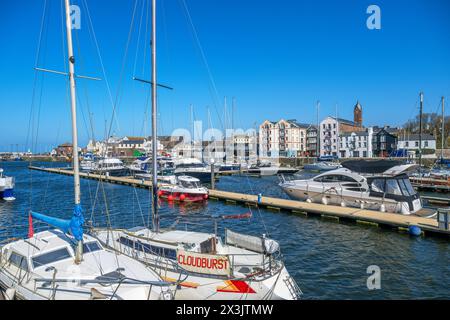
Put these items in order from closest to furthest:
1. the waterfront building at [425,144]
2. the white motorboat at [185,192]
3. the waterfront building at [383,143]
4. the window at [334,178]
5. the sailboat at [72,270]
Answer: the sailboat at [72,270] → the window at [334,178] → the white motorboat at [185,192] → the waterfront building at [425,144] → the waterfront building at [383,143]

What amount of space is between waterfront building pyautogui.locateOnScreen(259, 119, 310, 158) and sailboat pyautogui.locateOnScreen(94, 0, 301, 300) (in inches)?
4213

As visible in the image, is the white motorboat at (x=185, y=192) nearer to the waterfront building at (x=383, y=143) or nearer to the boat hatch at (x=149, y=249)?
the boat hatch at (x=149, y=249)

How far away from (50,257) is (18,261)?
4.33 feet

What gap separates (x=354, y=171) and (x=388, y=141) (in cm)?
9001

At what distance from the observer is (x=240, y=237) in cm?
1459

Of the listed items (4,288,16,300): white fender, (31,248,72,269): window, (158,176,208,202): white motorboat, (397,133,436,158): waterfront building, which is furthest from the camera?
(397,133,436,158): waterfront building

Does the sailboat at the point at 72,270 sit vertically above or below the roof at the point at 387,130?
below

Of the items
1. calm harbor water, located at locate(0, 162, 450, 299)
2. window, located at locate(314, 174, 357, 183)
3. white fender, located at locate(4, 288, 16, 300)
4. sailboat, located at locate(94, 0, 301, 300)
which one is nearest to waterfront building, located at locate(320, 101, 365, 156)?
window, located at locate(314, 174, 357, 183)

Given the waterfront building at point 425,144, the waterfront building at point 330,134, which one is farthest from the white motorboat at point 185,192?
the waterfront building at point 330,134

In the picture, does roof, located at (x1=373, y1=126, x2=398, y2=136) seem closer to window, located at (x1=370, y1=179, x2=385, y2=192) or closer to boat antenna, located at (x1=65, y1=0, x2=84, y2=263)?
window, located at (x1=370, y1=179, x2=385, y2=192)

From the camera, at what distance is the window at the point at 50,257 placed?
1130 cm

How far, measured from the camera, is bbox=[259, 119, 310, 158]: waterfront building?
122 meters

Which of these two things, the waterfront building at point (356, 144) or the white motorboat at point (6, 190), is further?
the waterfront building at point (356, 144)
